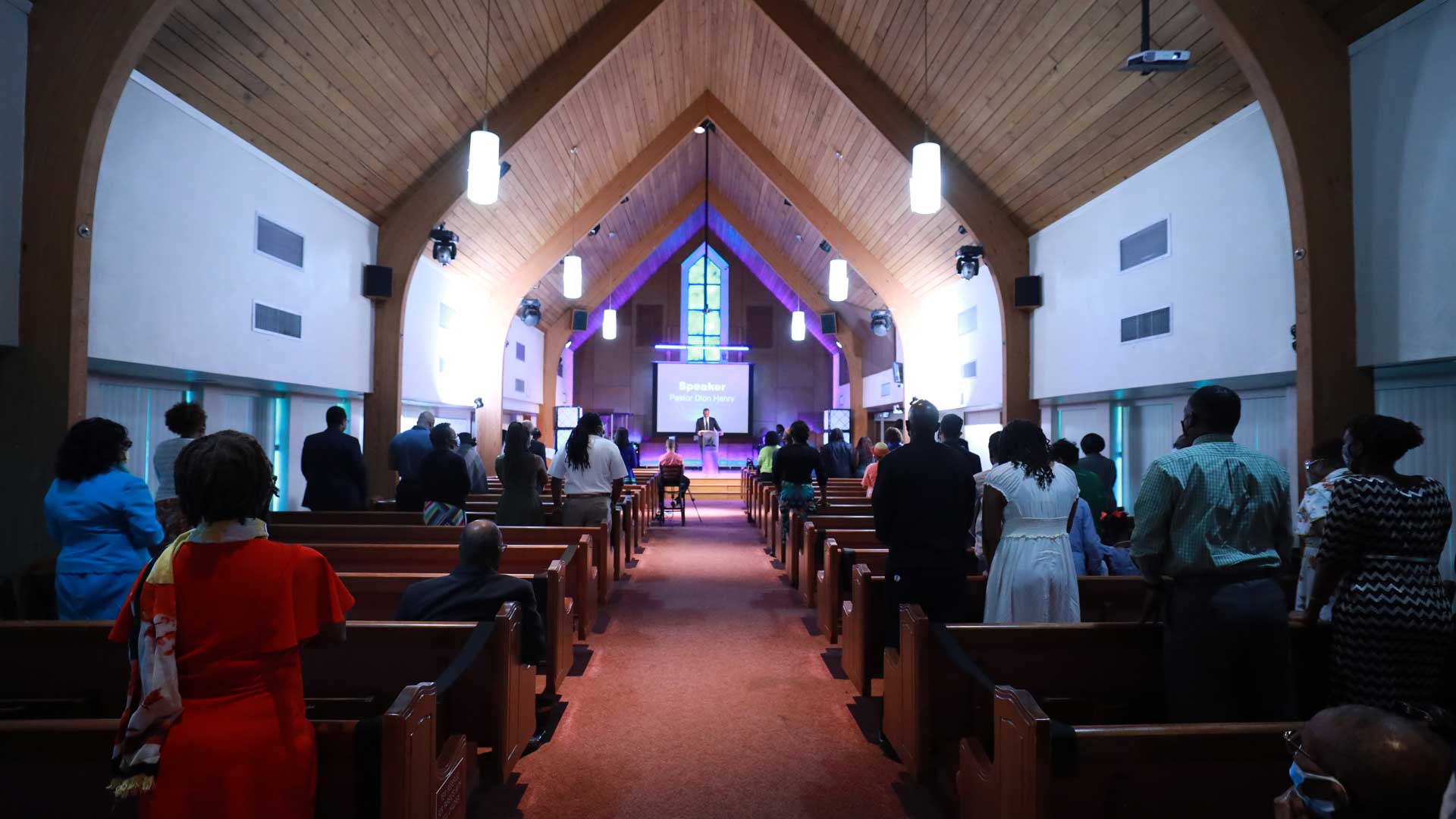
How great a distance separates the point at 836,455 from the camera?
397 inches

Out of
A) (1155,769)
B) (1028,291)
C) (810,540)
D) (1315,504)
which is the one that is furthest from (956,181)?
(1155,769)

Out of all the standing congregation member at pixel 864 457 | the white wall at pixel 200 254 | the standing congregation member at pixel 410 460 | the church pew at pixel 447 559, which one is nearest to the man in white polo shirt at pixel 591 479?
the church pew at pixel 447 559

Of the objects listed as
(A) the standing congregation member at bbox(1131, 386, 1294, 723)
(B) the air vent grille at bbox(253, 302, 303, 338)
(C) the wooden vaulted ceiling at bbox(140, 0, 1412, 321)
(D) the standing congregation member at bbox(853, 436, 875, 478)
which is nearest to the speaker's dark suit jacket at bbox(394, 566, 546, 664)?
(A) the standing congregation member at bbox(1131, 386, 1294, 723)

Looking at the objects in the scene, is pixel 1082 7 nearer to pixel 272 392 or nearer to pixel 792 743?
pixel 792 743

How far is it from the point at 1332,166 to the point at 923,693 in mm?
3703

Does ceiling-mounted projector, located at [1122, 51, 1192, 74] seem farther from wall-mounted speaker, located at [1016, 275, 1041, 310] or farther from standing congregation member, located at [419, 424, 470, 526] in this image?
standing congregation member, located at [419, 424, 470, 526]

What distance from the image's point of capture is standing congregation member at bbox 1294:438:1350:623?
3.13 m

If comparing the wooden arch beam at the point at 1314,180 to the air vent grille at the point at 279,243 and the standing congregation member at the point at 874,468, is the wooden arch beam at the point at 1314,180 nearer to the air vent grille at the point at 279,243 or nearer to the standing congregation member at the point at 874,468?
the standing congregation member at the point at 874,468

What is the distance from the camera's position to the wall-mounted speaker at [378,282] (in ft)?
25.4

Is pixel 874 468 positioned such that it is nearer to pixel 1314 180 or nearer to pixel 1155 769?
pixel 1314 180

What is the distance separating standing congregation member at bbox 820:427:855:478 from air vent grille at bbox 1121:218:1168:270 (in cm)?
385

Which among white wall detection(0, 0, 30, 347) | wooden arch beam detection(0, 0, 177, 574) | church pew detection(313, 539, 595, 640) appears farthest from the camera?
church pew detection(313, 539, 595, 640)

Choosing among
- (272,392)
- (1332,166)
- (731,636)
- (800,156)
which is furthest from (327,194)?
(1332,166)

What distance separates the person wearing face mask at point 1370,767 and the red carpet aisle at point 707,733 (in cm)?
194
